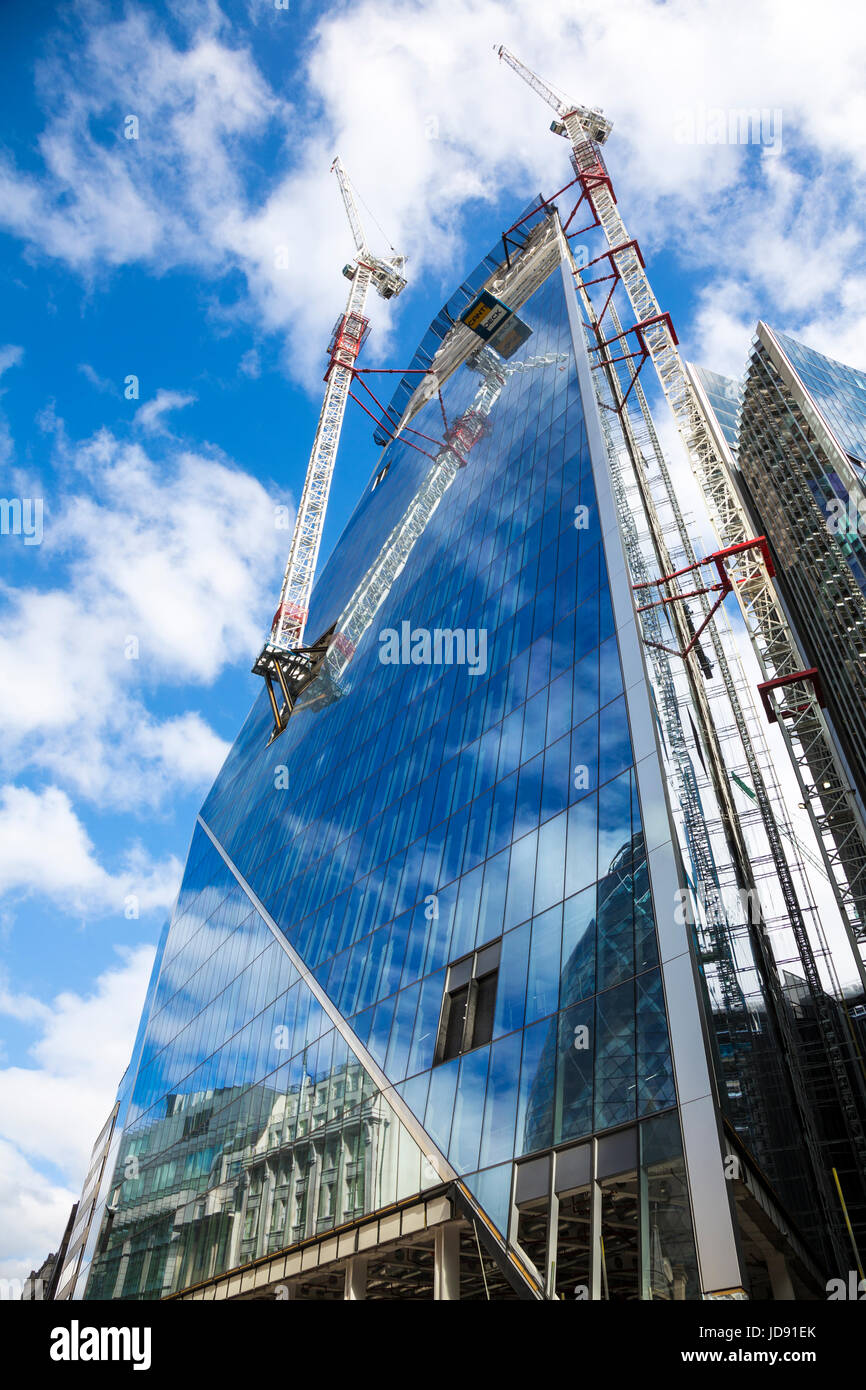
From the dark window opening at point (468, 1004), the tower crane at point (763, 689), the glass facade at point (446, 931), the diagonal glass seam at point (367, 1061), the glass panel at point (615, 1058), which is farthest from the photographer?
the tower crane at point (763, 689)

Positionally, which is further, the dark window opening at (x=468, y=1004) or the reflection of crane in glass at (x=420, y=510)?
the reflection of crane in glass at (x=420, y=510)

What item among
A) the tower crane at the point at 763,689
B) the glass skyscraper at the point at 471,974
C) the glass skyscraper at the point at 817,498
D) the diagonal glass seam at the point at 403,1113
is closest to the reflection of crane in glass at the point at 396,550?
the glass skyscraper at the point at 471,974

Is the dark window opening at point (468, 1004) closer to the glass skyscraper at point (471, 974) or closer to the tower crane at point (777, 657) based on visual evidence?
the glass skyscraper at point (471, 974)

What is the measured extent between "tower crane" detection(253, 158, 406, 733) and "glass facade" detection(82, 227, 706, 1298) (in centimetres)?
676

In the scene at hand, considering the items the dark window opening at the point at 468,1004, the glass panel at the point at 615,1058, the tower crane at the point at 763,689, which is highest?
the tower crane at the point at 763,689

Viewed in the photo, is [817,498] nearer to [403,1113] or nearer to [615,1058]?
[403,1113]

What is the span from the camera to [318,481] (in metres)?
81.6

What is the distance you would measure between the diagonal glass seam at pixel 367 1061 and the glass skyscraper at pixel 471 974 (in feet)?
0.45

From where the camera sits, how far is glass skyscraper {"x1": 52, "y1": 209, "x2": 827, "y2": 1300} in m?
16.8

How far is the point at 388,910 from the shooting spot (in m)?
30.3

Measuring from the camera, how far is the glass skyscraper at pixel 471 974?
1678 cm

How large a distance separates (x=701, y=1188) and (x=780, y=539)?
5778cm

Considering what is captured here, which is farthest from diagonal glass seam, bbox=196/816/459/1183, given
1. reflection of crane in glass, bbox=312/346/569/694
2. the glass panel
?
reflection of crane in glass, bbox=312/346/569/694
